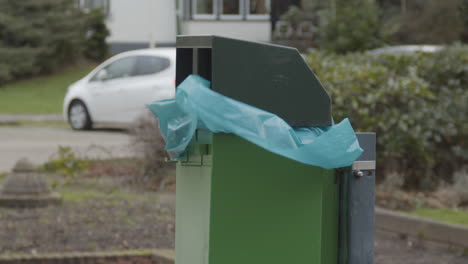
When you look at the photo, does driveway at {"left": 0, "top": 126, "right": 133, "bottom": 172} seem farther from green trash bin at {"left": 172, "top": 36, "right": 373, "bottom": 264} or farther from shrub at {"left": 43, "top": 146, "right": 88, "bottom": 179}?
green trash bin at {"left": 172, "top": 36, "right": 373, "bottom": 264}

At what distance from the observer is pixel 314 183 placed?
297 cm

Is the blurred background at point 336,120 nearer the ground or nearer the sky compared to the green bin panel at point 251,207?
nearer the ground

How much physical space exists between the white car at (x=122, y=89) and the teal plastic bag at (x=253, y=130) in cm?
1184

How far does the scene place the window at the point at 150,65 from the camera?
51.0 ft

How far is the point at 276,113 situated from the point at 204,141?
286mm

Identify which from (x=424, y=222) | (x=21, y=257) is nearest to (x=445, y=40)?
(x=424, y=222)

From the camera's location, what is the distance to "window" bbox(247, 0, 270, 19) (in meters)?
35.7

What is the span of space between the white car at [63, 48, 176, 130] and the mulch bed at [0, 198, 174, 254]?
7.20 meters

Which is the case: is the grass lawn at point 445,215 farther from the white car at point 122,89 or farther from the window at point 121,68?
the window at point 121,68

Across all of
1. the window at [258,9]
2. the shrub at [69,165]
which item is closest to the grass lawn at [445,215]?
the shrub at [69,165]

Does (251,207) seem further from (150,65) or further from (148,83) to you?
(150,65)

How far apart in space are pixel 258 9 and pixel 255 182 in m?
33.2

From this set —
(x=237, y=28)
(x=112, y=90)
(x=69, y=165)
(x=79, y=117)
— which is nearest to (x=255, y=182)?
(x=69, y=165)

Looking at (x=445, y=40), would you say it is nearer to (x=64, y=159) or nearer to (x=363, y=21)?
(x=363, y=21)
